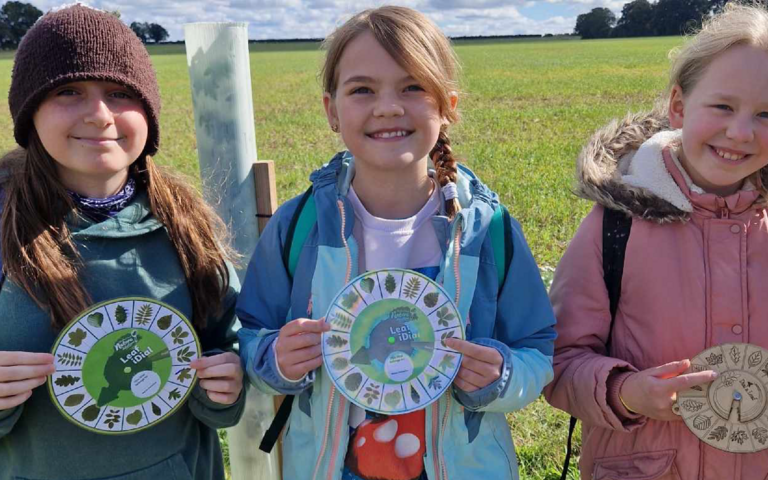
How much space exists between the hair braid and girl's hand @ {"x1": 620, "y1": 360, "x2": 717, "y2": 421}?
28.4 inches

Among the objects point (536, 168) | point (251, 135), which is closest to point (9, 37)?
point (536, 168)

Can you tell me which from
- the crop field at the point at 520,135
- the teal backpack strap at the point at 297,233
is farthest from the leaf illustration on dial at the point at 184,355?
the crop field at the point at 520,135

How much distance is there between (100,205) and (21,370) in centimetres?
51

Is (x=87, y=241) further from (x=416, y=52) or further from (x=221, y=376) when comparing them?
(x=416, y=52)

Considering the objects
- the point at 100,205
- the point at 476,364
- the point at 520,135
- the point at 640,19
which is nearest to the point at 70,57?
the point at 100,205

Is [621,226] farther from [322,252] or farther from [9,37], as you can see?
[9,37]

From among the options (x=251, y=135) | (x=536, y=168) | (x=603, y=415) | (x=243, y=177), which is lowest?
(x=536, y=168)

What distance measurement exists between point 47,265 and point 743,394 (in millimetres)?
1964

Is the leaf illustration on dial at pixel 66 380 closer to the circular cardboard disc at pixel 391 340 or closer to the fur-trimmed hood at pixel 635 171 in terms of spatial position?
the circular cardboard disc at pixel 391 340

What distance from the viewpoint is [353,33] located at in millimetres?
1952

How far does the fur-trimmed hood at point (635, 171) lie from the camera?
6.73 feet

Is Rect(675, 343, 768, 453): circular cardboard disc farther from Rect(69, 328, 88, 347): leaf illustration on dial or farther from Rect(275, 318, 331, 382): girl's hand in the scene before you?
Rect(69, 328, 88, 347): leaf illustration on dial

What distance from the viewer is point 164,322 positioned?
6.09ft

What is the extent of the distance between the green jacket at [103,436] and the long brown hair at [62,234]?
4 centimetres
